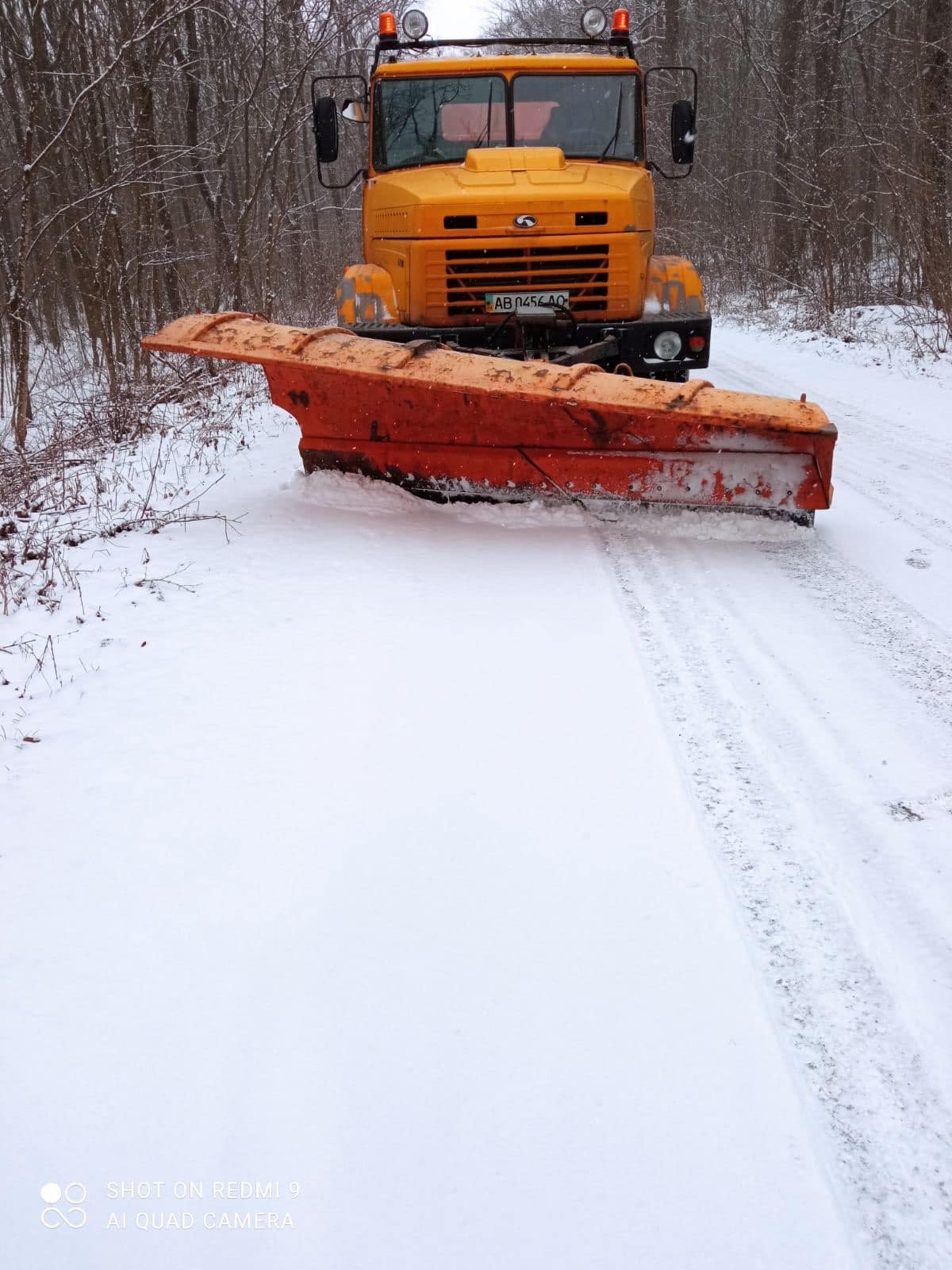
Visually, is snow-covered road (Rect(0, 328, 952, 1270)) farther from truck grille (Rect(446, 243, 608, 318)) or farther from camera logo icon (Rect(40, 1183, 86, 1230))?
truck grille (Rect(446, 243, 608, 318))

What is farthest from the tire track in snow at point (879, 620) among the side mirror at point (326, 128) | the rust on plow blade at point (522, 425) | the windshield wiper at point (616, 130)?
the side mirror at point (326, 128)

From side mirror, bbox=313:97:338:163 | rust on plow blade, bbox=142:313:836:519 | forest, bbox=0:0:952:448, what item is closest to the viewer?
rust on plow blade, bbox=142:313:836:519

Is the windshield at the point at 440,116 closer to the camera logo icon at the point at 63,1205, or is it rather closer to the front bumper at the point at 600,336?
the front bumper at the point at 600,336

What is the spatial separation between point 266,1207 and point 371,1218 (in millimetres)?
177

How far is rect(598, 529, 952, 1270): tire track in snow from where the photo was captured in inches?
57.0

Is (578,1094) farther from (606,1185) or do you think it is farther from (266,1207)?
(266,1207)

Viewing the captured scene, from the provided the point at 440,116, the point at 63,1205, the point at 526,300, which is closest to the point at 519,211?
the point at 526,300

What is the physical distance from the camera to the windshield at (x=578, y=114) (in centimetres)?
570

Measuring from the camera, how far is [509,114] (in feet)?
18.7

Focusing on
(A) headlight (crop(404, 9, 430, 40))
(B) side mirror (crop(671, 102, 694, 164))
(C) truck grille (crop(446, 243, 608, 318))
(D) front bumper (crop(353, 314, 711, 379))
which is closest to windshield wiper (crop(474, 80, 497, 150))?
(A) headlight (crop(404, 9, 430, 40))

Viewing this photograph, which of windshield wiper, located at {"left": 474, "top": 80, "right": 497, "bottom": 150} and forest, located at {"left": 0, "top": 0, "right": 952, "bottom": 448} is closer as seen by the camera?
windshield wiper, located at {"left": 474, "top": 80, "right": 497, "bottom": 150}

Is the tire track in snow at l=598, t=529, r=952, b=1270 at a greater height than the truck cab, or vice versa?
the truck cab

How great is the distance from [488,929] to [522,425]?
9.46ft

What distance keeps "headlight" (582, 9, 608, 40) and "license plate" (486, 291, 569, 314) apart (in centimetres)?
222
